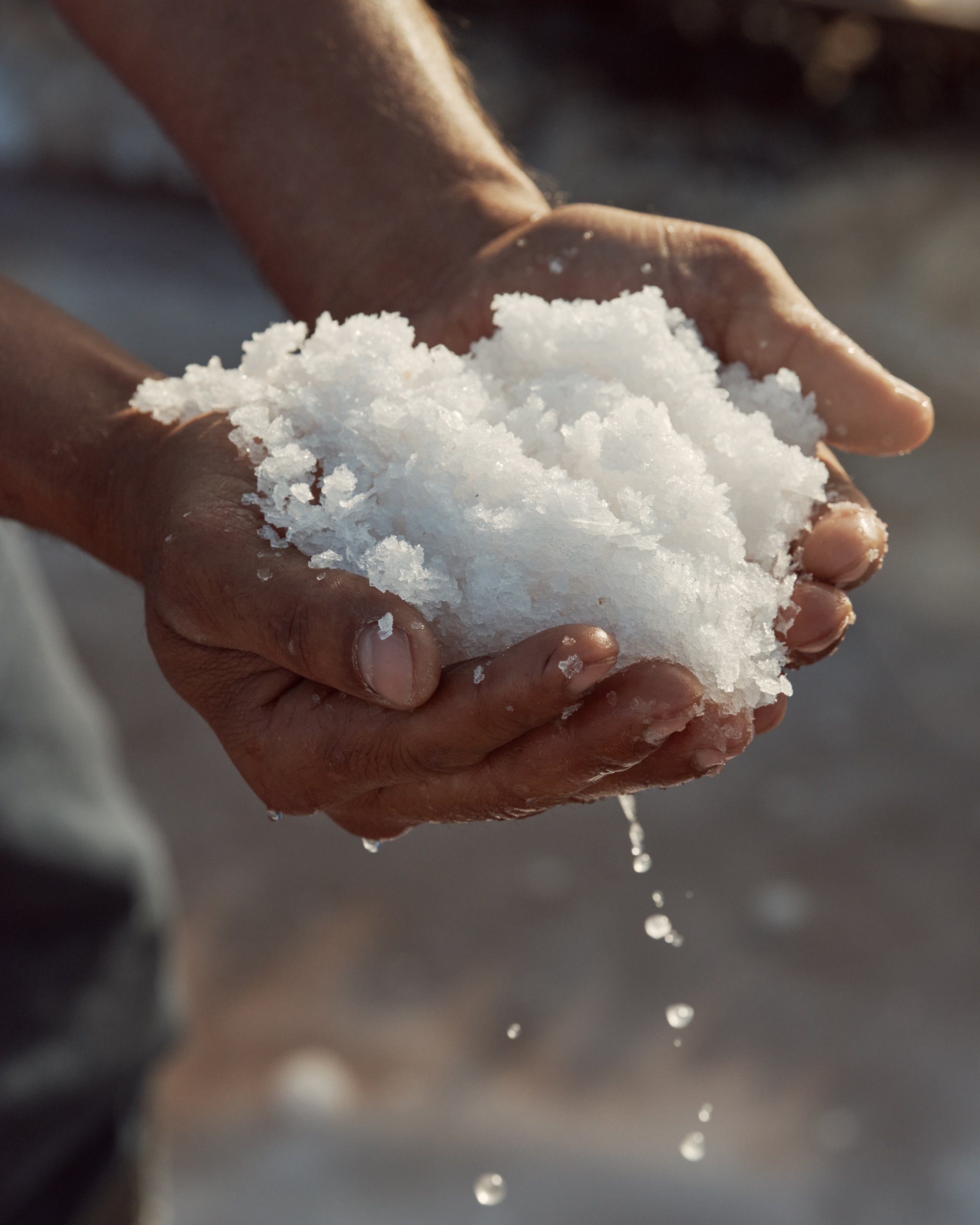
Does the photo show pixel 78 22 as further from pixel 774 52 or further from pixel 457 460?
pixel 774 52

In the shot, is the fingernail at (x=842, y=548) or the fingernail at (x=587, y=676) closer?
the fingernail at (x=587, y=676)

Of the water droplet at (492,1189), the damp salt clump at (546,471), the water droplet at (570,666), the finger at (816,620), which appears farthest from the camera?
the water droplet at (492,1189)

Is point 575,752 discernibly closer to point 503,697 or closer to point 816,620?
point 503,697

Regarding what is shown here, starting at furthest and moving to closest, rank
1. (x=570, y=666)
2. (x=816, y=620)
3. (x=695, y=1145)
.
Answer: (x=695, y=1145) → (x=816, y=620) → (x=570, y=666)

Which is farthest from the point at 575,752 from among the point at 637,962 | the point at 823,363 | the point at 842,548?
the point at 637,962

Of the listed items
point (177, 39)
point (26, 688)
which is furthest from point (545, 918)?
point (177, 39)

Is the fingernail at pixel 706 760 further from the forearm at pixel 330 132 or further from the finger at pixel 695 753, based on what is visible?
the forearm at pixel 330 132

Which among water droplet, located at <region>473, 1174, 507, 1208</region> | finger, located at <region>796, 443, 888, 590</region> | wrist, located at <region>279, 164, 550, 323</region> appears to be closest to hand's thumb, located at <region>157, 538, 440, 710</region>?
finger, located at <region>796, 443, 888, 590</region>

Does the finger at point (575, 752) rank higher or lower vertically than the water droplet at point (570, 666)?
lower

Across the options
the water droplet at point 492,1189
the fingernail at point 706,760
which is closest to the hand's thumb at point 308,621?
the fingernail at point 706,760
